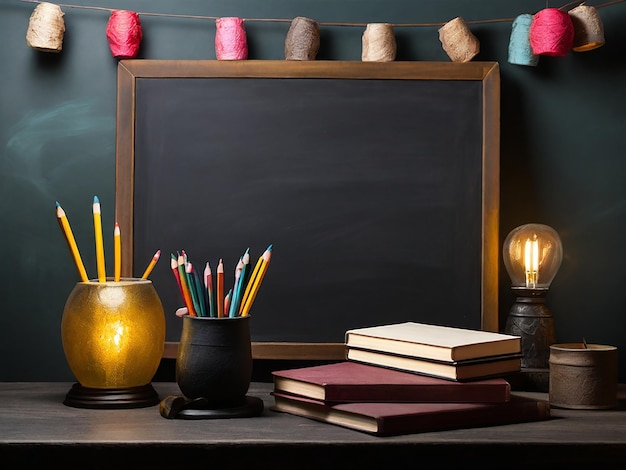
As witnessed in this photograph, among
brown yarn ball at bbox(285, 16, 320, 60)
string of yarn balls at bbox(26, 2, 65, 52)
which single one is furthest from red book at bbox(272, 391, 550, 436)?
string of yarn balls at bbox(26, 2, 65, 52)

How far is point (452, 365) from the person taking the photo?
1.19 m

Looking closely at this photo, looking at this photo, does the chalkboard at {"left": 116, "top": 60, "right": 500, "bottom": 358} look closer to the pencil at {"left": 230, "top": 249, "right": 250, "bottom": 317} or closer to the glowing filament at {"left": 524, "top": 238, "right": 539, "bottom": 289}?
the glowing filament at {"left": 524, "top": 238, "right": 539, "bottom": 289}

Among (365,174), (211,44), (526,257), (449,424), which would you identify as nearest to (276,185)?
(365,174)

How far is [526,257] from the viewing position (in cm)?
146

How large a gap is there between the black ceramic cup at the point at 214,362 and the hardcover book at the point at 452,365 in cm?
20

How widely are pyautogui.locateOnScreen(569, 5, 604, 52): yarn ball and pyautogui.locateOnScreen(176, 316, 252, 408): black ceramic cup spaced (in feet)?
2.57

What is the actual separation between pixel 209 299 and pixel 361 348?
0.25 m

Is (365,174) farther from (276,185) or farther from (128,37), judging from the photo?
(128,37)

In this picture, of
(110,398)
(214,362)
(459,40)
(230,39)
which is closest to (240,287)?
(214,362)

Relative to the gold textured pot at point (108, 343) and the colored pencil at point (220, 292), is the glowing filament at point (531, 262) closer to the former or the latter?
the colored pencil at point (220, 292)

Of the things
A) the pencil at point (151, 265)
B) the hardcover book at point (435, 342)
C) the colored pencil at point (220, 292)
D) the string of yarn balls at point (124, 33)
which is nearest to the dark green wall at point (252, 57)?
the string of yarn balls at point (124, 33)

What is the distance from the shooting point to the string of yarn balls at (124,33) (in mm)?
1508
